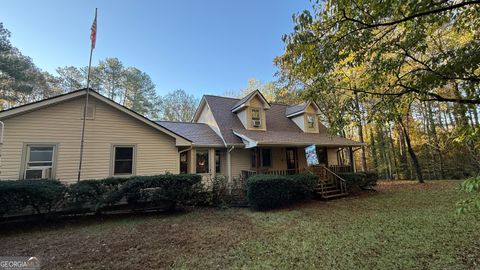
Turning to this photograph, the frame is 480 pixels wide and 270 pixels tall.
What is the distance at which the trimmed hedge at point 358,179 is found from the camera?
1191 centimetres

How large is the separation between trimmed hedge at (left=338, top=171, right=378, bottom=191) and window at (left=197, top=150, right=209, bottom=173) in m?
7.72

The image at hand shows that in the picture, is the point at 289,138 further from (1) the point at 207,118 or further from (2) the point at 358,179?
(1) the point at 207,118

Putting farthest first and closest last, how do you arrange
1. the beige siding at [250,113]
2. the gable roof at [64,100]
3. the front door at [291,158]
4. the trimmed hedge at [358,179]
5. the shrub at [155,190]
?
the front door at [291,158] < the beige siding at [250,113] < the trimmed hedge at [358,179] < the shrub at [155,190] < the gable roof at [64,100]

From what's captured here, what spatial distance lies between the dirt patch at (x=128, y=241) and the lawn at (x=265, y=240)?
2 centimetres

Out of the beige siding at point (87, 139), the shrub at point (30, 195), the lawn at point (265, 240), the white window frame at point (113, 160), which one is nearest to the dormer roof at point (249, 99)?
the beige siding at point (87, 139)

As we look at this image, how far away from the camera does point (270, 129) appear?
48.7 ft

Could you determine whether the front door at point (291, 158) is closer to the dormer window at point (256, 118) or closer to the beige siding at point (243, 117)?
the dormer window at point (256, 118)

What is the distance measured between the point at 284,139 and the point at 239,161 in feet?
10.0

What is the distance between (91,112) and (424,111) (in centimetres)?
2503

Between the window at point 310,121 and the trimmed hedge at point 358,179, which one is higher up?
the window at point 310,121

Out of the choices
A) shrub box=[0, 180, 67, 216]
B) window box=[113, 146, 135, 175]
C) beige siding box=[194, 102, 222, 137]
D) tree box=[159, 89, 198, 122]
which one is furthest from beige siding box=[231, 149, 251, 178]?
tree box=[159, 89, 198, 122]

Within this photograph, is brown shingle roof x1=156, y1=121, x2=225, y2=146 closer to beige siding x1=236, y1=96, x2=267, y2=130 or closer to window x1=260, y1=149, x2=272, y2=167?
beige siding x1=236, y1=96, x2=267, y2=130

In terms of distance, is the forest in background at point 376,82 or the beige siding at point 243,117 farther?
the beige siding at point 243,117

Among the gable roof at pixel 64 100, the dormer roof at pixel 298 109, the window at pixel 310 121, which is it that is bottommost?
the gable roof at pixel 64 100
